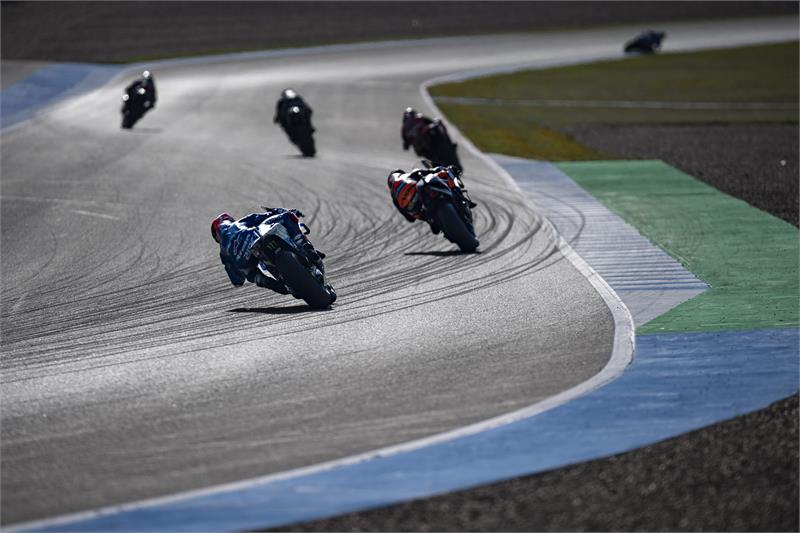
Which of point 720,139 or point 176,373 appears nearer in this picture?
point 176,373

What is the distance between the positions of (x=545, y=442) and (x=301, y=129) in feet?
57.3

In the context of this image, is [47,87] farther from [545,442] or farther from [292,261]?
[545,442]

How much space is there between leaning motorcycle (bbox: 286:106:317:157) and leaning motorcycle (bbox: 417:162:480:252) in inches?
384

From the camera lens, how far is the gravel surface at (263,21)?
5069 centimetres

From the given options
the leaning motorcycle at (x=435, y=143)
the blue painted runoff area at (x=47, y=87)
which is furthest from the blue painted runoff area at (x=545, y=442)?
the blue painted runoff area at (x=47, y=87)

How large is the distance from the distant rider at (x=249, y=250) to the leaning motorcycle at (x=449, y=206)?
2763mm

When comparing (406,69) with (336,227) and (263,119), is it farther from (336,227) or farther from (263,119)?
(336,227)

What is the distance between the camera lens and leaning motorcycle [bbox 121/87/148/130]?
29781 millimetres

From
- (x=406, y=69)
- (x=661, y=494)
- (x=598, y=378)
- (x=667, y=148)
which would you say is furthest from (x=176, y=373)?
(x=406, y=69)

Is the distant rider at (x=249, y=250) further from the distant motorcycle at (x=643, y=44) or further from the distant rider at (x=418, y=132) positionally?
the distant motorcycle at (x=643, y=44)

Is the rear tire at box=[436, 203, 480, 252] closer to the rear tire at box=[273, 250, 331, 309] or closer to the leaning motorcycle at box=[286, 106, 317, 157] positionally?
the rear tire at box=[273, 250, 331, 309]

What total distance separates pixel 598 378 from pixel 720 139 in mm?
20137

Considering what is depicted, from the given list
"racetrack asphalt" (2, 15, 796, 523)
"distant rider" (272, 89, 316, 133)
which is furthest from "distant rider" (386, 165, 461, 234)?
"distant rider" (272, 89, 316, 133)

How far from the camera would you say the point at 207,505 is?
6891 mm
